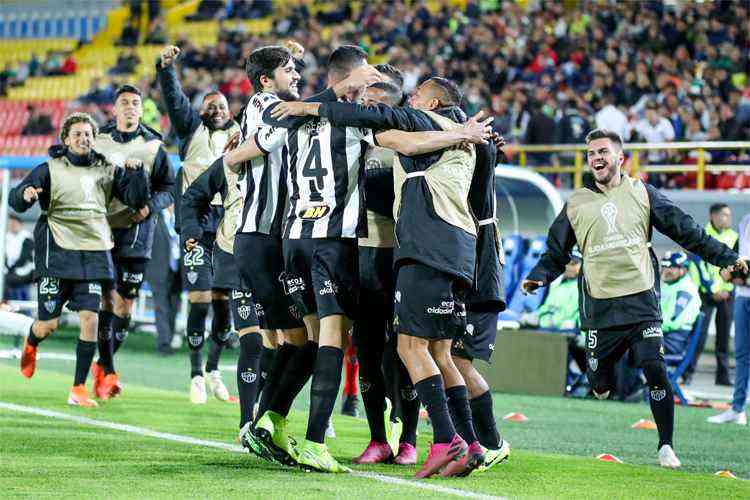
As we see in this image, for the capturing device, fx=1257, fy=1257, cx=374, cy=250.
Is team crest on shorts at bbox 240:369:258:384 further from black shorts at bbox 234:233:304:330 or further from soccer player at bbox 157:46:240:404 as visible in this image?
soccer player at bbox 157:46:240:404

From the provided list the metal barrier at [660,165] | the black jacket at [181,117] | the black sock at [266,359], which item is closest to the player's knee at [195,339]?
the black jacket at [181,117]

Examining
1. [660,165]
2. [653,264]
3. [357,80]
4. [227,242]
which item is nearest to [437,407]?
[357,80]

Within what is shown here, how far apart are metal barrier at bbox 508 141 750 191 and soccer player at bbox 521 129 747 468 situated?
10.0 meters

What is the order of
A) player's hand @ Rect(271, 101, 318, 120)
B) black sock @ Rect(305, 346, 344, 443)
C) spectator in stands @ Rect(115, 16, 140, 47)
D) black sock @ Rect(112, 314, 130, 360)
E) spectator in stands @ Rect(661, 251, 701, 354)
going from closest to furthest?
black sock @ Rect(305, 346, 344, 443) < player's hand @ Rect(271, 101, 318, 120) < black sock @ Rect(112, 314, 130, 360) < spectator in stands @ Rect(661, 251, 701, 354) < spectator in stands @ Rect(115, 16, 140, 47)

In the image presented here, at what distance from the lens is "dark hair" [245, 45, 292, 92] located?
7.32 meters

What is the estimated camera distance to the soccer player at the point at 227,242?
7941 mm

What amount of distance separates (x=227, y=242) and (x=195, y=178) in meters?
1.17

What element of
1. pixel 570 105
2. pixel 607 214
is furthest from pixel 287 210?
pixel 570 105

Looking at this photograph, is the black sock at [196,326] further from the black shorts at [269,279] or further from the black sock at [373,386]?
the black shorts at [269,279]

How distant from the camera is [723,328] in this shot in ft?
49.6

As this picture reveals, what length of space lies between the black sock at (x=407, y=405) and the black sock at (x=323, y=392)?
801 mm

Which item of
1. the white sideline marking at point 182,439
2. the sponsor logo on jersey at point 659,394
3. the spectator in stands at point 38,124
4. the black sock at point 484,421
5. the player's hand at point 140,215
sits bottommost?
the white sideline marking at point 182,439

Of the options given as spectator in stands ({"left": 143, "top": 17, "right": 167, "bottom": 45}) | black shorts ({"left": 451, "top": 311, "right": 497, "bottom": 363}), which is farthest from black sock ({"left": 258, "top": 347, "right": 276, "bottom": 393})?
spectator in stands ({"left": 143, "top": 17, "right": 167, "bottom": 45})

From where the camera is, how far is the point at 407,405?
730cm
